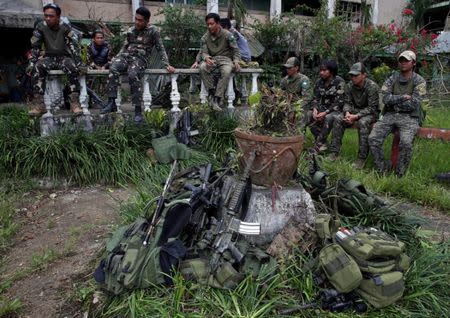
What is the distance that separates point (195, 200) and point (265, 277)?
0.82m

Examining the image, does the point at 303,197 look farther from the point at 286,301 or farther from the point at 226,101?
the point at 226,101

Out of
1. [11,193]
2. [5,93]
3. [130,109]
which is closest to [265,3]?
[5,93]

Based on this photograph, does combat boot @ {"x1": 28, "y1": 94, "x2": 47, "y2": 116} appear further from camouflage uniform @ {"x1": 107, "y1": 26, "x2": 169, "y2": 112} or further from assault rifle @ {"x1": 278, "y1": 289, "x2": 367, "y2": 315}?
assault rifle @ {"x1": 278, "y1": 289, "x2": 367, "y2": 315}

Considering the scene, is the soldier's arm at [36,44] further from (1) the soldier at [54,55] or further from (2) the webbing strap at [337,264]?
(2) the webbing strap at [337,264]

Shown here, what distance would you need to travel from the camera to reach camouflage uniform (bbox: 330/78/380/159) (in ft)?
18.1

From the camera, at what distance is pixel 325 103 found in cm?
615

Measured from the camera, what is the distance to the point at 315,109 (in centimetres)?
617

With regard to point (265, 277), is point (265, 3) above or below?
above

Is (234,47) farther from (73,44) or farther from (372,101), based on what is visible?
(73,44)

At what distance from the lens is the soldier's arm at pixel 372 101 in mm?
5484

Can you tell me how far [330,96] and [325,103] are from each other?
15 centimetres

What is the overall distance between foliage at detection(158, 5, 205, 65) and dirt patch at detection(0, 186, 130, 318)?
7.03 meters

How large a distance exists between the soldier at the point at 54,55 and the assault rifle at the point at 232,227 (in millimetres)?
3342

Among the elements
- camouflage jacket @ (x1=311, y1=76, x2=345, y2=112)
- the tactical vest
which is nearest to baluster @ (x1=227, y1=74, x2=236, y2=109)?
camouflage jacket @ (x1=311, y1=76, x2=345, y2=112)
